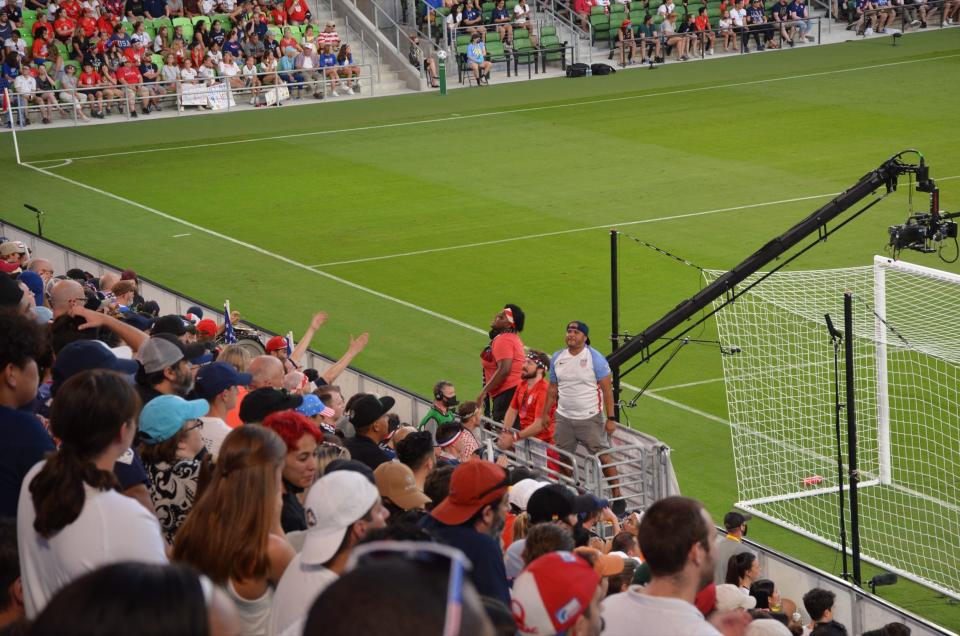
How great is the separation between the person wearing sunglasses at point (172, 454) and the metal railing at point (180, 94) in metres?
31.9

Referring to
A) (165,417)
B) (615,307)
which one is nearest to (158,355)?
(165,417)

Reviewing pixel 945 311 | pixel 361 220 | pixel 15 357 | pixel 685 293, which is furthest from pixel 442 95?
pixel 15 357

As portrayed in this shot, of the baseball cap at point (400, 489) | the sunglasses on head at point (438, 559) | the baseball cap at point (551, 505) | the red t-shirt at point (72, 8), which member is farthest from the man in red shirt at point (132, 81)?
the sunglasses on head at point (438, 559)

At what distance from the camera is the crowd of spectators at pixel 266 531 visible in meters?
2.72

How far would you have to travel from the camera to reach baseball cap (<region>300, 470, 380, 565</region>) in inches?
191

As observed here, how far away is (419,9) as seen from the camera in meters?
44.8

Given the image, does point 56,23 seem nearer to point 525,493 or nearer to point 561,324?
point 561,324

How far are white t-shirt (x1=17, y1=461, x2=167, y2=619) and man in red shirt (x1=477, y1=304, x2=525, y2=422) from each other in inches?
359

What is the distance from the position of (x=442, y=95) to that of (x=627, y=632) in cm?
3610

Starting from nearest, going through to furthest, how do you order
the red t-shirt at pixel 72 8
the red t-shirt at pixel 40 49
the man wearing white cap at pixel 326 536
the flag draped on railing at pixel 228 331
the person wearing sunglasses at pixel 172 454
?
the man wearing white cap at pixel 326 536, the person wearing sunglasses at pixel 172 454, the flag draped on railing at pixel 228 331, the red t-shirt at pixel 40 49, the red t-shirt at pixel 72 8

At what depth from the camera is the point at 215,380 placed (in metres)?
7.75

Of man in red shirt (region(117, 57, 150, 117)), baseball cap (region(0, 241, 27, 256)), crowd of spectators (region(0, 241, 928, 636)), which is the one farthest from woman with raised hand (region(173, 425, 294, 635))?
man in red shirt (region(117, 57, 150, 117))

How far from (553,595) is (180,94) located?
35.7m

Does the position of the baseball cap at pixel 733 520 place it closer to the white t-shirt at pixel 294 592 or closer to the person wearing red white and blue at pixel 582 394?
the person wearing red white and blue at pixel 582 394
